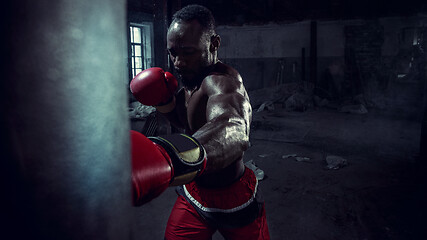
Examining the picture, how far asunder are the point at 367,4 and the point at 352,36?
1107mm

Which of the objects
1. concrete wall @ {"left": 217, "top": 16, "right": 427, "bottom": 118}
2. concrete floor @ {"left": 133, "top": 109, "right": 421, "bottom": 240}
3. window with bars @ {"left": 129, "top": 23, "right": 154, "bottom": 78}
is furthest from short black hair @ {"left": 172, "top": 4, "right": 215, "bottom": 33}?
concrete wall @ {"left": 217, "top": 16, "right": 427, "bottom": 118}

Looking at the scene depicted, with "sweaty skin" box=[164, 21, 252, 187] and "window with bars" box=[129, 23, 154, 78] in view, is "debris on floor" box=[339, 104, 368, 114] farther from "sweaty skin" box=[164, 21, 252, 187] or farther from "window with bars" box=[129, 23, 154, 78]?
"sweaty skin" box=[164, 21, 252, 187]

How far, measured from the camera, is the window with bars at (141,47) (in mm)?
9203

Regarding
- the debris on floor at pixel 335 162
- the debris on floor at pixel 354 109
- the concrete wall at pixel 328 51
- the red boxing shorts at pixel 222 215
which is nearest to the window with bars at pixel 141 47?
the concrete wall at pixel 328 51

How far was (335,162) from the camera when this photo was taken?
410cm

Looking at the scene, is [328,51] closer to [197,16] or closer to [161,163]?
[197,16]

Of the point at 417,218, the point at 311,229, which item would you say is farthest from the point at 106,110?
the point at 417,218

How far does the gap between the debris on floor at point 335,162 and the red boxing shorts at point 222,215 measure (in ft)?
8.87

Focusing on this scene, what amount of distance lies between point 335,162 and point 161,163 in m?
3.89

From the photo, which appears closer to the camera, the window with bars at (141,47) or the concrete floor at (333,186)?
the concrete floor at (333,186)

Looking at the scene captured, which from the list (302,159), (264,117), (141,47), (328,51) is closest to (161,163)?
(302,159)

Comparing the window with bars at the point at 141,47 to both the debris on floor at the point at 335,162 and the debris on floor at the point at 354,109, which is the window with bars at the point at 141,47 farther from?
the debris on floor at the point at 335,162

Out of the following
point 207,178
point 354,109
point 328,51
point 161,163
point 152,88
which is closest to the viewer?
point 161,163

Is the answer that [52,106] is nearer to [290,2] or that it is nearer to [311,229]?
[311,229]
